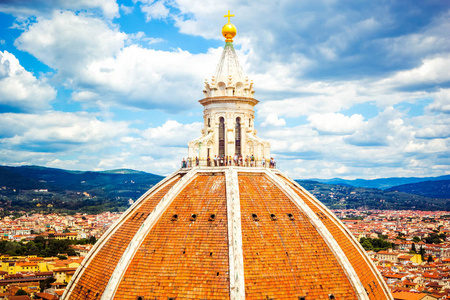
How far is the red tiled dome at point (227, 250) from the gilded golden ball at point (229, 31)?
7211mm

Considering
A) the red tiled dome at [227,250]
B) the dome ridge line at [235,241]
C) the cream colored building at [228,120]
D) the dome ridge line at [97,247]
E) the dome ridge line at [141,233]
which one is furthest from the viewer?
the cream colored building at [228,120]

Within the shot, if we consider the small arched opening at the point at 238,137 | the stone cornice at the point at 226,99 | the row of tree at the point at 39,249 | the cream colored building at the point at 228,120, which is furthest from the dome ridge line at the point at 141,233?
the row of tree at the point at 39,249

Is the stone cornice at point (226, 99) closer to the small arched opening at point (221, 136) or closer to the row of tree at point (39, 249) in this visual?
the small arched opening at point (221, 136)

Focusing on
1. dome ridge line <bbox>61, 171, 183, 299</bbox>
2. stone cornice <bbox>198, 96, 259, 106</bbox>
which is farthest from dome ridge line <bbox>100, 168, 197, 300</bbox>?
stone cornice <bbox>198, 96, 259, 106</bbox>

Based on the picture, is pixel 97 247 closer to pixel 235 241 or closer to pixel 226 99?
pixel 235 241

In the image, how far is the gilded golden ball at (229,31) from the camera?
25873 millimetres

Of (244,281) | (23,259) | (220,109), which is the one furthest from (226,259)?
(23,259)

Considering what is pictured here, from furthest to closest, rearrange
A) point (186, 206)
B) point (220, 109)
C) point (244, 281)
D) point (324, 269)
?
point (220, 109) < point (186, 206) < point (324, 269) < point (244, 281)

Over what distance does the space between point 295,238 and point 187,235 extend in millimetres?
4337

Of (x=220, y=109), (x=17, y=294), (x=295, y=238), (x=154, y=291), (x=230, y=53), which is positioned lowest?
(x=17, y=294)

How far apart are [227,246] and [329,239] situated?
453 centimetres

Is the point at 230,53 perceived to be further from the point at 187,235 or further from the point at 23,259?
the point at 23,259

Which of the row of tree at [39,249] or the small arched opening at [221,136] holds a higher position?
the small arched opening at [221,136]

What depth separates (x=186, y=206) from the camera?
Answer: 21.3 meters
